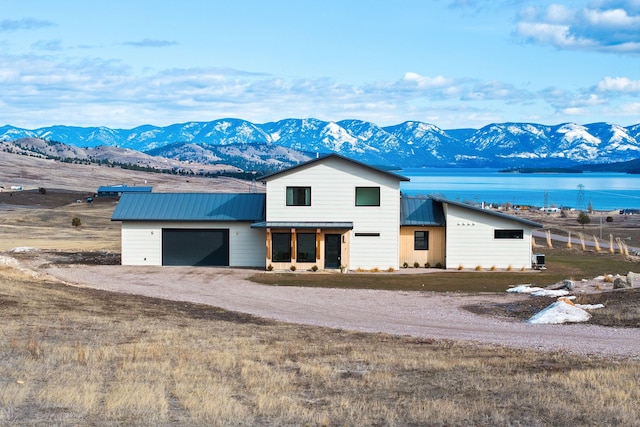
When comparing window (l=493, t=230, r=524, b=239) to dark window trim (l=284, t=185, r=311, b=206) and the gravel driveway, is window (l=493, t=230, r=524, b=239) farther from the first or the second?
the gravel driveway

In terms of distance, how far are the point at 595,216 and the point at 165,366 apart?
10280 centimetres

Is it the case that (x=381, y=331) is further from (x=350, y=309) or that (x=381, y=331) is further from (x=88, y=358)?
(x=88, y=358)

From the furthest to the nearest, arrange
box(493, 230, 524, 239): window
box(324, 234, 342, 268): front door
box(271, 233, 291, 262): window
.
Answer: box(493, 230, 524, 239): window
box(324, 234, 342, 268): front door
box(271, 233, 291, 262): window

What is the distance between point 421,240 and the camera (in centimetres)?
4500

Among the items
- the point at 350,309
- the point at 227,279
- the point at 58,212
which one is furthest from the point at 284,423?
the point at 58,212

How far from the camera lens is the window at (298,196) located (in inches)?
1710

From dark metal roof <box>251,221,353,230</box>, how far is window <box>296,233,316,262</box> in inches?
27.6

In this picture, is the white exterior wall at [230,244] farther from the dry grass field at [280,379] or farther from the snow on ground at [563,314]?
the dry grass field at [280,379]

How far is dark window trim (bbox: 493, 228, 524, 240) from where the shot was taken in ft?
145

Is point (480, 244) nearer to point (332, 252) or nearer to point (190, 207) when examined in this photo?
point (332, 252)

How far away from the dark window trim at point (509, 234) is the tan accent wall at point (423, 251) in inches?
110

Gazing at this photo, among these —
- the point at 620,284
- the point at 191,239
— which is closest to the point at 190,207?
the point at 191,239

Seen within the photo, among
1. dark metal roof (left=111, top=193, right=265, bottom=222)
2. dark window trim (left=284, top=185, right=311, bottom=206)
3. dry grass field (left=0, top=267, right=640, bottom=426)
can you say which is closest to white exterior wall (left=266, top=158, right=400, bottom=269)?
dark window trim (left=284, top=185, right=311, bottom=206)

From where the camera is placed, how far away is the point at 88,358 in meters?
16.7
